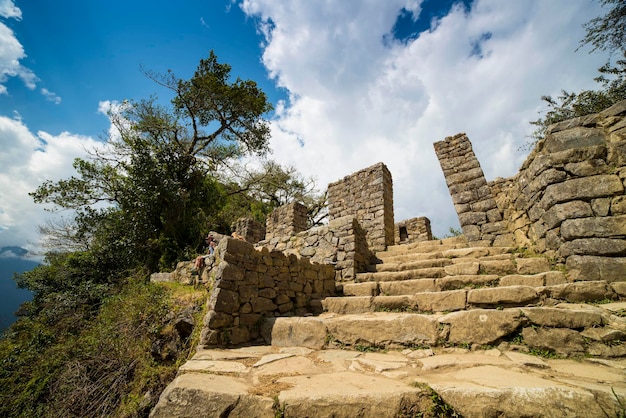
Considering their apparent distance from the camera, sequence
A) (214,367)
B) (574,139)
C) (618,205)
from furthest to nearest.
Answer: (574,139)
(618,205)
(214,367)

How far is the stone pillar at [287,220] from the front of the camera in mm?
9055

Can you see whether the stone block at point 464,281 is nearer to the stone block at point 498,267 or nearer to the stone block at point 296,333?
the stone block at point 498,267

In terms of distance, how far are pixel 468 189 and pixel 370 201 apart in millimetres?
2696

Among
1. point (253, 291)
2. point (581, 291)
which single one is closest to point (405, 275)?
point (581, 291)

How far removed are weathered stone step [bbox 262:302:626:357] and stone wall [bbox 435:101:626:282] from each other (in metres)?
0.71

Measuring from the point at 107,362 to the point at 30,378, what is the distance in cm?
156

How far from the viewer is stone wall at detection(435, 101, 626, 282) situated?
316 cm

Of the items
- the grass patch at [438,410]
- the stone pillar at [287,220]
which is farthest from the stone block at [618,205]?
the stone pillar at [287,220]

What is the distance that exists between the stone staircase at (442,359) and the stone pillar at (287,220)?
5.19 metres

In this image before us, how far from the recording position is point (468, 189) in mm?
6184

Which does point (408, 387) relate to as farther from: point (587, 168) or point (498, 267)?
point (587, 168)

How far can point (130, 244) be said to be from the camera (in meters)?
9.57

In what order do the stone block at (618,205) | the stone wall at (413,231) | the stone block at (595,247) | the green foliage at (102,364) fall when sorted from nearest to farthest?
the stone block at (595,247), the stone block at (618,205), the green foliage at (102,364), the stone wall at (413,231)

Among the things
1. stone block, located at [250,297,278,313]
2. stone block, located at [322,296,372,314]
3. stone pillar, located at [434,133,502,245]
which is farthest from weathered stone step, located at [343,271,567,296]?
stone pillar, located at [434,133,502,245]
